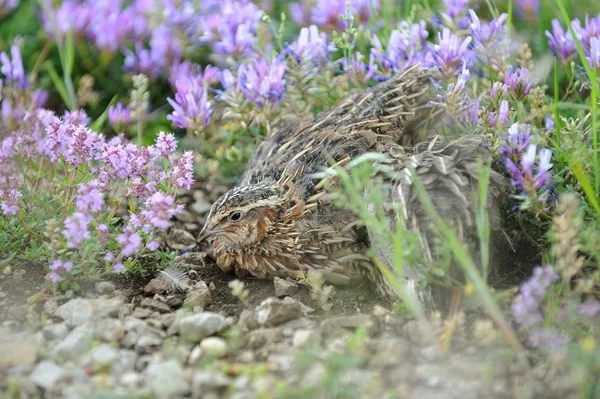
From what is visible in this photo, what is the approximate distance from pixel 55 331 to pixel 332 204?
57.4 inches

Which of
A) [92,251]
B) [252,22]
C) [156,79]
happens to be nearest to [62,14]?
[156,79]

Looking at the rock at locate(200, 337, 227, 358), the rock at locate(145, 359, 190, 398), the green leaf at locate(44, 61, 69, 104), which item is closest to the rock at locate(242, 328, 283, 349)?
the rock at locate(200, 337, 227, 358)

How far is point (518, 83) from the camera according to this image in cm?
403

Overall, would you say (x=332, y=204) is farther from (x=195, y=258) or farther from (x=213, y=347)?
(x=213, y=347)

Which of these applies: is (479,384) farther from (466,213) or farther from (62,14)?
(62,14)

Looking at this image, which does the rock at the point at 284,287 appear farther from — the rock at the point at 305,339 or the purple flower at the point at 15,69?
the purple flower at the point at 15,69

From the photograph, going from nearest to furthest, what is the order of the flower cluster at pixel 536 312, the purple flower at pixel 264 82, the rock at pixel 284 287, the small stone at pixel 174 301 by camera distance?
the flower cluster at pixel 536 312, the small stone at pixel 174 301, the rock at pixel 284 287, the purple flower at pixel 264 82

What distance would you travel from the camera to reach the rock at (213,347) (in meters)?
2.96

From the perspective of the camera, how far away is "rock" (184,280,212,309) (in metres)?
3.70

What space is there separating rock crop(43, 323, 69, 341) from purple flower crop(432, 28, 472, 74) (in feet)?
7.83

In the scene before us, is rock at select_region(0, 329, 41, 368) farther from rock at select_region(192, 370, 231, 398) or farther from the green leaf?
the green leaf

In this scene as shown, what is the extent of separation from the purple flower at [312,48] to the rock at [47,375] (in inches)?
101

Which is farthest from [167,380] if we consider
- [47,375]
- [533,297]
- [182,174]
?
[533,297]

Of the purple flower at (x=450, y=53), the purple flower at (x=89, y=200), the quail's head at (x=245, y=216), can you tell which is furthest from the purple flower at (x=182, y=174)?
the purple flower at (x=450, y=53)
